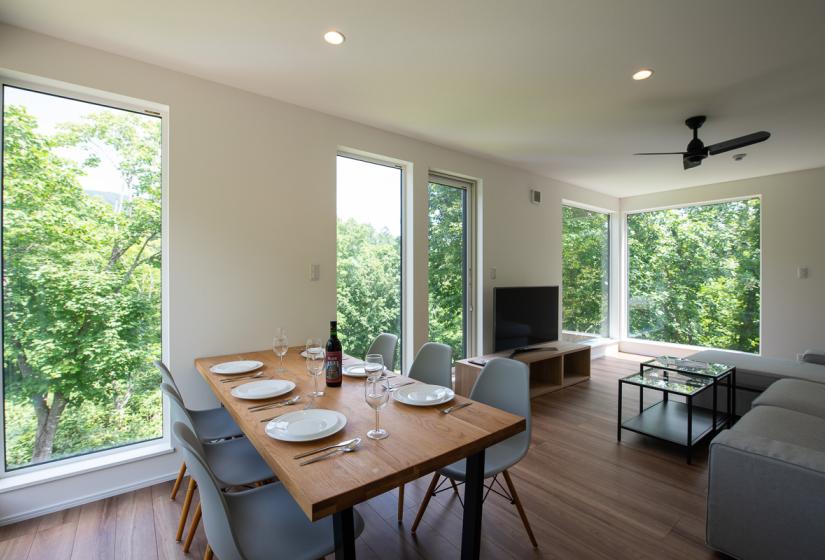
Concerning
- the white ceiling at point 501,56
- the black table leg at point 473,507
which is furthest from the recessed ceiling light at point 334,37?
the black table leg at point 473,507

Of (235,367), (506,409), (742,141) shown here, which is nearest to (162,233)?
(235,367)

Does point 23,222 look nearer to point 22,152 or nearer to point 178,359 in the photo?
point 22,152

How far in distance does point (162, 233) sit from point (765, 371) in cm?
504

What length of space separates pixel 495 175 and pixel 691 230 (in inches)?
140

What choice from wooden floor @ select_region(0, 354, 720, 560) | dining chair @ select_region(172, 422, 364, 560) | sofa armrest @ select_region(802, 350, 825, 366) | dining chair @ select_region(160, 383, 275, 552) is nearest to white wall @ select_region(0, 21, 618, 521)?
wooden floor @ select_region(0, 354, 720, 560)

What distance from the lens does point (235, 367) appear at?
7.30 feet

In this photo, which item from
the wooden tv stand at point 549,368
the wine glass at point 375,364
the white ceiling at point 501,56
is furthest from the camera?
the wooden tv stand at point 549,368

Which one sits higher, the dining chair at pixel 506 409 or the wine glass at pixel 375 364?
the wine glass at pixel 375 364

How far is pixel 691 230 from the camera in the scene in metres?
5.79

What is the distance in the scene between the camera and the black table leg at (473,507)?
137 cm

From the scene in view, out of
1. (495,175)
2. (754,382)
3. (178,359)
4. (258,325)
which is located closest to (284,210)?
(258,325)

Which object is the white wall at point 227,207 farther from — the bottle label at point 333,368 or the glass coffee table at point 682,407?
the glass coffee table at point 682,407

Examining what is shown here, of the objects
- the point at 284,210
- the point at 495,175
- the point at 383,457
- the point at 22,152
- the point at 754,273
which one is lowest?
the point at 383,457

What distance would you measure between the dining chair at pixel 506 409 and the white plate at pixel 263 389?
0.83 meters
